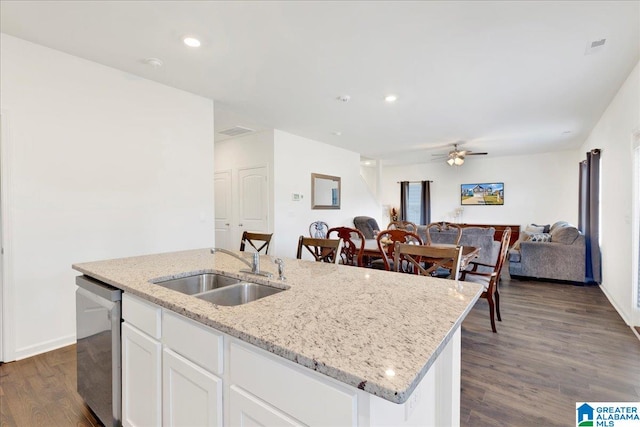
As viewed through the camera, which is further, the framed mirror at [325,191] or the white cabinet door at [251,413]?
the framed mirror at [325,191]

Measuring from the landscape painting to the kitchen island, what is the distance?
27.4ft

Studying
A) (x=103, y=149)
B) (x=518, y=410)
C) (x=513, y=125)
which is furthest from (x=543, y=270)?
(x=103, y=149)

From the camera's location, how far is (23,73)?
262 cm

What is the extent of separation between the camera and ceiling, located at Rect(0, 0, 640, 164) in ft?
7.31

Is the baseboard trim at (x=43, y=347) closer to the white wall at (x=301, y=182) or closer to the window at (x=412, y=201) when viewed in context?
the white wall at (x=301, y=182)

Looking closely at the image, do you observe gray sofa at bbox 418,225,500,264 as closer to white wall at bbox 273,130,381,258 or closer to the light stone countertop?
white wall at bbox 273,130,381,258

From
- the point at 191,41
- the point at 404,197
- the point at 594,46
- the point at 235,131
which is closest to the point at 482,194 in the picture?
the point at 404,197

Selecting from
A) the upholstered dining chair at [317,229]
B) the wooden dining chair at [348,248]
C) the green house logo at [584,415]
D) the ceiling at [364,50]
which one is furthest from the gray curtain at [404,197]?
the green house logo at [584,415]

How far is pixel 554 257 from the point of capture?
507cm

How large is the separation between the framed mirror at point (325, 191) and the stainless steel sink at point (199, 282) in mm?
4448

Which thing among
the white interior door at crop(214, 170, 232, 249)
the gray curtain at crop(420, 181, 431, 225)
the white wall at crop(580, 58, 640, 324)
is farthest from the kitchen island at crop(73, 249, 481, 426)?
the gray curtain at crop(420, 181, 431, 225)

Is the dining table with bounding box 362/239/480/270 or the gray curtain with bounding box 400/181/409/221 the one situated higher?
the gray curtain with bounding box 400/181/409/221

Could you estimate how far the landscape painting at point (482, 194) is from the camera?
8.74 metres

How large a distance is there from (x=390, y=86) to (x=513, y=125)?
9.92 ft
